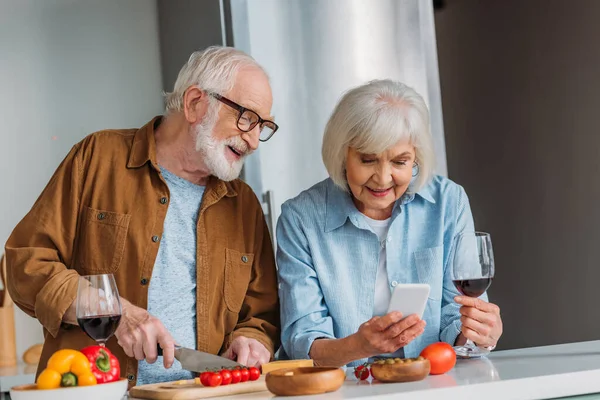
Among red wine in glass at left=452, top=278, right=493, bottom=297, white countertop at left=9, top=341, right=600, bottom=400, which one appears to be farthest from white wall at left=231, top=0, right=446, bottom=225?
white countertop at left=9, top=341, right=600, bottom=400

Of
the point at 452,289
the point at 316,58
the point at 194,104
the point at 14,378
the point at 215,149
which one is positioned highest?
the point at 316,58

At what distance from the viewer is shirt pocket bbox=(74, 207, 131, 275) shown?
91.5 inches

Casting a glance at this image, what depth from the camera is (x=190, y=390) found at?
1.64 meters

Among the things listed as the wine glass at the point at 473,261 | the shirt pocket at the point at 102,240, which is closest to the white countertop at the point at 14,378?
the shirt pocket at the point at 102,240

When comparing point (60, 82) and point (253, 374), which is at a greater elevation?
point (60, 82)

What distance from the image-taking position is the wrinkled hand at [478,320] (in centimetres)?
203

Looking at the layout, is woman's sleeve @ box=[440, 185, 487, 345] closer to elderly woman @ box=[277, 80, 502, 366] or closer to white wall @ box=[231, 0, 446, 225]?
elderly woman @ box=[277, 80, 502, 366]

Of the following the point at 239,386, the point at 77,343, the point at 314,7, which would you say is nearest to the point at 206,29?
the point at 314,7

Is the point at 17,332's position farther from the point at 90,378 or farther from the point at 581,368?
the point at 581,368

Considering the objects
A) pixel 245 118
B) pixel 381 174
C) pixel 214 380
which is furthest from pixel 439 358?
pixel 245 118

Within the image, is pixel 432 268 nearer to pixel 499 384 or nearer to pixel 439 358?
pixel 439 358

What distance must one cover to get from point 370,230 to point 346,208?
0.31 ft

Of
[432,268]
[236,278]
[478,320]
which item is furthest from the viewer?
[236,278]

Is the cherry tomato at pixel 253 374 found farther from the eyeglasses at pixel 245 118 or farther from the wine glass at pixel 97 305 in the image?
the eyeglasses at pixel 245 118
